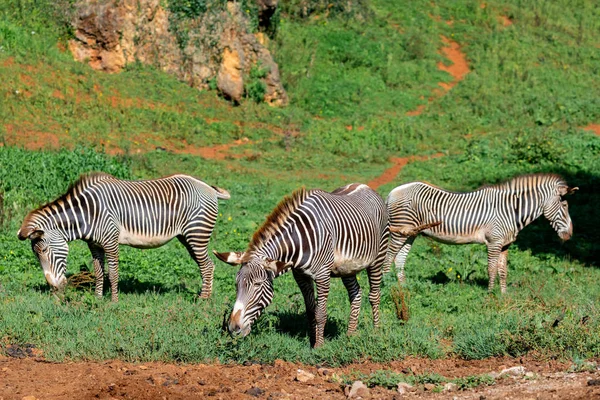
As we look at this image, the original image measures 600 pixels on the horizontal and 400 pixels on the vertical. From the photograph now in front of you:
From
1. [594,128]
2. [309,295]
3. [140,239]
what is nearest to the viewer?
[309,295]

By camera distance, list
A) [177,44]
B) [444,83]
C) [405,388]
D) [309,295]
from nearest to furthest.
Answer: [405,388] < [309,295] < [177,44] < [444,83]

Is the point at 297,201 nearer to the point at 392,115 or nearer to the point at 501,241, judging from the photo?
the point at 501,241

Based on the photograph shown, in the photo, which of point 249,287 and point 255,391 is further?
point 249,287

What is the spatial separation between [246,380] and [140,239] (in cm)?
419

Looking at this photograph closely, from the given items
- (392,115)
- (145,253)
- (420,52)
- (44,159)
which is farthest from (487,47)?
(145,253)

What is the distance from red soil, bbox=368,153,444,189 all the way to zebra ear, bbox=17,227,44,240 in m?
12.6

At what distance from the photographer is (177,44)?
2992 centimetres

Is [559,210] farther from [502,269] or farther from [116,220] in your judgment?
[116,220]

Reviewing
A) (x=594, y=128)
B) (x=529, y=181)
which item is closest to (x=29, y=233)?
(x=529, y=181)

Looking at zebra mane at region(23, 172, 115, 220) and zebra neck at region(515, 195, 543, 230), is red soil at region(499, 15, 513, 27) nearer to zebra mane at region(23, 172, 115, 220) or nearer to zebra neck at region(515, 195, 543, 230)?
zebra neck at region(515, 195, 543, 230)

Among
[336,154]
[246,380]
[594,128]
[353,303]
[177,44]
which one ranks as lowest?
[336,154]

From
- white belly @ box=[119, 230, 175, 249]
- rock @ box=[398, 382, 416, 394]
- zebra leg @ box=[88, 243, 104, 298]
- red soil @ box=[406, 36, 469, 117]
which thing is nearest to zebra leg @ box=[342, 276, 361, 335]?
rock @ box=[398, 382, 416, 394]

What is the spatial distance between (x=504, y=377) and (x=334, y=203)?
2691mm

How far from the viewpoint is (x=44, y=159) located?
18562 mm
